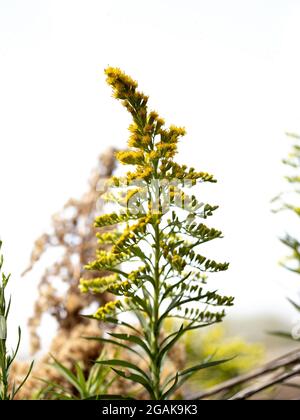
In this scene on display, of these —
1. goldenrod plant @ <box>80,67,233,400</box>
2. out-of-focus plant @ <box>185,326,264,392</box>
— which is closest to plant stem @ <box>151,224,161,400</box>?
goldenrod plant @ <box>80,67,233,400</box>

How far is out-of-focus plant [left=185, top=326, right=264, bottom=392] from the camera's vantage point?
1798 millimetres

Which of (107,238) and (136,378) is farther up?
(107,238)

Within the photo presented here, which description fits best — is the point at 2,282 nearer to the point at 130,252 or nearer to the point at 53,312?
the point at 130,252

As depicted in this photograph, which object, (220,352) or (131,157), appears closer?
(131,157)

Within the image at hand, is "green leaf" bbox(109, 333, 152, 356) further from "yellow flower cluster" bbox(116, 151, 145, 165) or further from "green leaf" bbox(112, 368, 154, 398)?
"yellow flower cluster" bbox(116, 151, 145, 165)

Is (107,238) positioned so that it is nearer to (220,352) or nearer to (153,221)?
(153,221)

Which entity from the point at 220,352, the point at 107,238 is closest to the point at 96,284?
the point at 107,238

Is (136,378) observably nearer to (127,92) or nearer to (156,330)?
(156,330)

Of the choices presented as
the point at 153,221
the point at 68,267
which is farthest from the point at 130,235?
the point at 68,267

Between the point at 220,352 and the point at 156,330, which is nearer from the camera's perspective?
the point at 156,330

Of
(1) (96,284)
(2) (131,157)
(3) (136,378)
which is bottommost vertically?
(3) (136,378)

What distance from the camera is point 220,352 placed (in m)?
1.85

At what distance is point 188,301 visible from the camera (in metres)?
0.65
